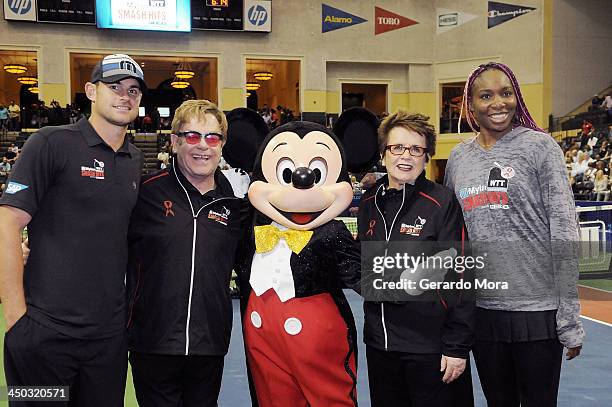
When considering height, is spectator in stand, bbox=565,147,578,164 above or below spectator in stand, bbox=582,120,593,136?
below

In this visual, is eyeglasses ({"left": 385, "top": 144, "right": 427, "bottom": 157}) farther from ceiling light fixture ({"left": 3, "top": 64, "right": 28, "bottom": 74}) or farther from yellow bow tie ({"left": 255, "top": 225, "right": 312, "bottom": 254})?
ceiling light fixture ({"left": 3, "top": 64, "right": 28, "bottom": 74})

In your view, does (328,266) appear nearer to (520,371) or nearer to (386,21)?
(520,371)

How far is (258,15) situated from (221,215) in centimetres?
2056

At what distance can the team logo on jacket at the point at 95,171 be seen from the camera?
254cm

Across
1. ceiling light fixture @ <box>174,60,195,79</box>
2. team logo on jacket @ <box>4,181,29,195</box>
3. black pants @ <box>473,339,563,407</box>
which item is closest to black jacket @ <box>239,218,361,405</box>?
black pants @ <box>473,339,563,407</box>

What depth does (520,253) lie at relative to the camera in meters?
2.77

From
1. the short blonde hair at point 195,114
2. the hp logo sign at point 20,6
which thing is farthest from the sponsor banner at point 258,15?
the short blonde hair at point 195,114

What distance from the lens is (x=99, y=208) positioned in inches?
101

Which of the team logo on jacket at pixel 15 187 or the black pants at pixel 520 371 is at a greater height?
the team logo on jacket at pixel 15 187

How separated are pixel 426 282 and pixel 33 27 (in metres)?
21.6

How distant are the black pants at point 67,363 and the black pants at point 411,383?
114 cm

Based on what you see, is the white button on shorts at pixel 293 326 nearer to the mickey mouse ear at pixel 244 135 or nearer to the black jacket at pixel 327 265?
the black jacket at pixel 327 265

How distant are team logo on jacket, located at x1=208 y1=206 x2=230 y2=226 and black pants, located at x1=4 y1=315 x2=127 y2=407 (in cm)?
65

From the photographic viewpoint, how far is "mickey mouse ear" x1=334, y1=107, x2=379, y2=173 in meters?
3.32
